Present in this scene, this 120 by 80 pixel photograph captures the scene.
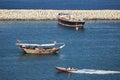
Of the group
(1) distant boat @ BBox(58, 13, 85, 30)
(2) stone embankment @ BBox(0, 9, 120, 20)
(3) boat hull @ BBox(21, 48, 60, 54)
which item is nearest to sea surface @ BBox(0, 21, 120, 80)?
(3) boat hull @ BBox(21, 48, 60, 54)

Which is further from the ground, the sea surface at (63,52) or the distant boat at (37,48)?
the distant boat at (37,48)

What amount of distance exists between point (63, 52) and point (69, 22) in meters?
28.0

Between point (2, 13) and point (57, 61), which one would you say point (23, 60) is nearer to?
point (57, 61)

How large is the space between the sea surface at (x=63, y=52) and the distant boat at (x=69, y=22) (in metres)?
1.14

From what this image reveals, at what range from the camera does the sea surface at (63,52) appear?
8357cm

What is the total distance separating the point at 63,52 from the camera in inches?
3802

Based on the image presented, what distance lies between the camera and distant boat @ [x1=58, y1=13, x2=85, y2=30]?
398 ft

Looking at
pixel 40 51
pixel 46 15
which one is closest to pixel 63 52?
pixel 40 51

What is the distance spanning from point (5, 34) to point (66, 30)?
1112cm

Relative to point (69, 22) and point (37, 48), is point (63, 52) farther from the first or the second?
point (69, 22)

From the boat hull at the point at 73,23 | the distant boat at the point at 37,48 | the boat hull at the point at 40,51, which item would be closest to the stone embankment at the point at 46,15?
the boat hull at the point at 73,23

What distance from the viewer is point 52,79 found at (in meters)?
81.1

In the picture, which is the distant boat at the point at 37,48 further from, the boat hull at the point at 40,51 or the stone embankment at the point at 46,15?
the stone embankment at the point at 46,15

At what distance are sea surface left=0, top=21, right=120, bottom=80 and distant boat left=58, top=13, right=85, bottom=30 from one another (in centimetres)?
114
